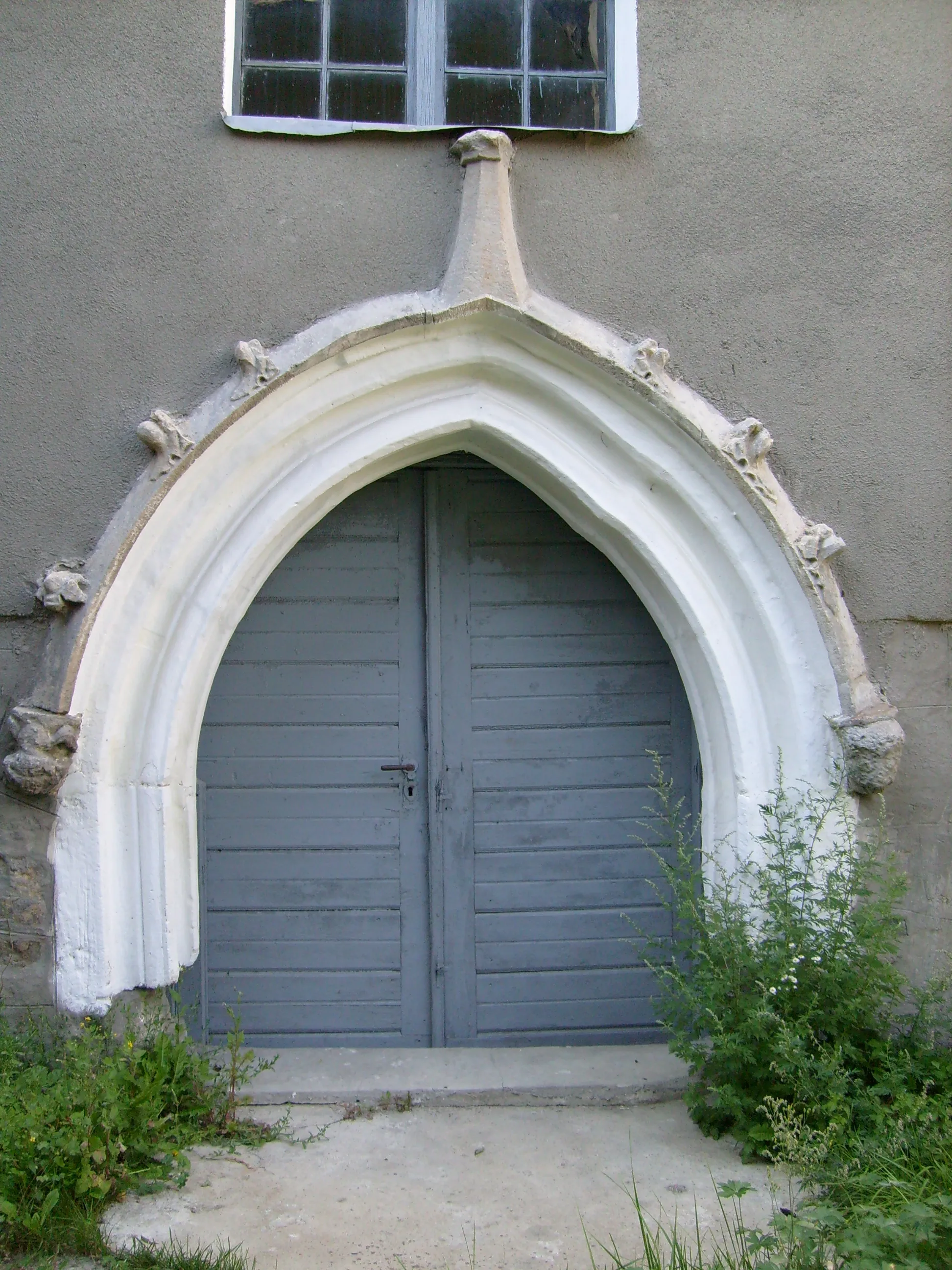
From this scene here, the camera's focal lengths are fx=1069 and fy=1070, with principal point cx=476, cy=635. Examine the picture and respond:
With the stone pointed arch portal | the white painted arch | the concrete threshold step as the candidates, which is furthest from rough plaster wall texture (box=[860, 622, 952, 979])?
the concrete threshold step

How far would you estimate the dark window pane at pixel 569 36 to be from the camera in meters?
3.97

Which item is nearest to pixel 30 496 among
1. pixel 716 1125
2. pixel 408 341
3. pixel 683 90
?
pixel 408 341

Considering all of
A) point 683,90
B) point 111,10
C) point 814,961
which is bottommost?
point 814,961

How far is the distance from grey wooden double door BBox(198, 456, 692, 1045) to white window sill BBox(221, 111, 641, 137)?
1160mm

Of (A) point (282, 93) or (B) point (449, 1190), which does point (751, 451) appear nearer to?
(A) point (282, 93)

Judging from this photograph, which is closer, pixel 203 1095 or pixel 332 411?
pixel 203 1095

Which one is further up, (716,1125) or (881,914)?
(881,914)

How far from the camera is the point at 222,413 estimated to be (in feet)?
11.3

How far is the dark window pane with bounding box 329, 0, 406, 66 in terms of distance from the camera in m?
3.93

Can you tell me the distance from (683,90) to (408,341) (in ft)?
4.34

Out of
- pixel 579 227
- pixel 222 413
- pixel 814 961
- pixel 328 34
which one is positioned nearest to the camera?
pixel 814 961

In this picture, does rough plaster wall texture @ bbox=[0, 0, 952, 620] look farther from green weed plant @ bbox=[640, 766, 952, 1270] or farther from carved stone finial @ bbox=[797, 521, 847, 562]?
green weed plant @ bbox=[640, 766, 952, 1270]

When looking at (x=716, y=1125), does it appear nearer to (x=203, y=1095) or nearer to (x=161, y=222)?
(x=203, y=1095)

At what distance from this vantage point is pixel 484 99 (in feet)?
13.0
